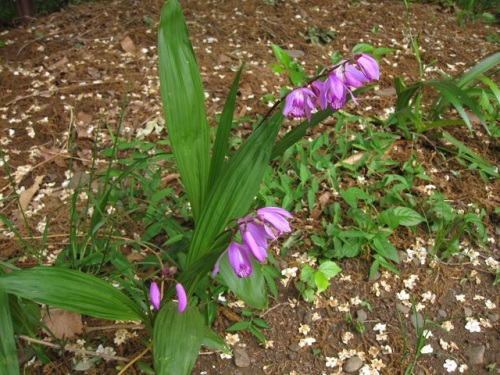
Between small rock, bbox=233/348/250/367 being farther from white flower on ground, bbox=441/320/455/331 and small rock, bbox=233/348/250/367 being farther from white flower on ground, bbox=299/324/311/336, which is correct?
white flower on ground, bbox=441/320/455/331

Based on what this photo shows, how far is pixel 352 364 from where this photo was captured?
182 centimetres

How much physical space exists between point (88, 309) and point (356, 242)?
1.11m

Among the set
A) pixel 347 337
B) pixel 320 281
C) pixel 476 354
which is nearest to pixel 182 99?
pixel 320 281

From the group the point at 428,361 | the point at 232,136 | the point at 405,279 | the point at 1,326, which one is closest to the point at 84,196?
the point at 232,136

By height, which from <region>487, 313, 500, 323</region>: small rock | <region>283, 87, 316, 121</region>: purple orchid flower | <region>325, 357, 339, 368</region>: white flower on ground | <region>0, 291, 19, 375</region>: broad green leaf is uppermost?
<region>283, 87, 316, 121</region>: purple orchid flower

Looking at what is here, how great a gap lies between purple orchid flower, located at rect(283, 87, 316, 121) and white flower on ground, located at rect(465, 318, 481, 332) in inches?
41.7

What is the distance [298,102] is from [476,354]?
114 cm

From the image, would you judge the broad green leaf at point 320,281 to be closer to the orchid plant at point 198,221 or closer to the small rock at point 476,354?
the orchid plant at point 198,221

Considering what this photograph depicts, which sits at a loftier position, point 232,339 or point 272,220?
point 272,220

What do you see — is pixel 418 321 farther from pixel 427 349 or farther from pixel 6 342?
pixel 6 342

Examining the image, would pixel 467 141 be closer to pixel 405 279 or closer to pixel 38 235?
pixel 405 279

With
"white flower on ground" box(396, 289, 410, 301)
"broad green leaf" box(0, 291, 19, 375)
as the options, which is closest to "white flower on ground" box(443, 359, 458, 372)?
"white flower on ground" box(396, 289, 410, 301)

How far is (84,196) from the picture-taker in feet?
7.72

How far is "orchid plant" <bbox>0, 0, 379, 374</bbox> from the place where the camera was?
→ 1.32 m
